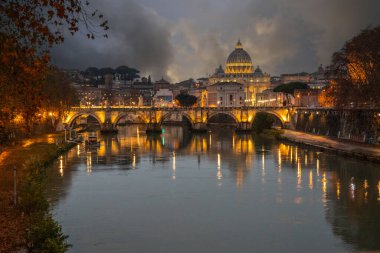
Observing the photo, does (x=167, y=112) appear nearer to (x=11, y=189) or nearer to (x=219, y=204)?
(x=219, y=204)

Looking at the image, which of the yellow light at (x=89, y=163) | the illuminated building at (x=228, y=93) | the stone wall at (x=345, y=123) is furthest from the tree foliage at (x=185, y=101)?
the yellow light at (x=89, y=163)

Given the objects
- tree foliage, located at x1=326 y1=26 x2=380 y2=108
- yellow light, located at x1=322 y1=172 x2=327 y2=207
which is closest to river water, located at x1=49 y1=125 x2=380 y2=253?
yellow light, located at x1=322 y1=172 x2=327 y2=207

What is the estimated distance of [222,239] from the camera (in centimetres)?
2189

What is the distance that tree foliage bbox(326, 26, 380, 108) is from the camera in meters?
50.5

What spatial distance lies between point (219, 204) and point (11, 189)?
9373 mm

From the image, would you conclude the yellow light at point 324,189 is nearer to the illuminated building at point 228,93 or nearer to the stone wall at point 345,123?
the stone wall at point 345,123

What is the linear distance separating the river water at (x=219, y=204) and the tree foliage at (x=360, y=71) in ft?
21.3

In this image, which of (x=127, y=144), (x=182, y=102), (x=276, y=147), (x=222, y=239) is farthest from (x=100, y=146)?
(x=182, y=102)

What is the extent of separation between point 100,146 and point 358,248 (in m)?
46.3

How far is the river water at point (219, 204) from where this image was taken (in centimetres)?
2144

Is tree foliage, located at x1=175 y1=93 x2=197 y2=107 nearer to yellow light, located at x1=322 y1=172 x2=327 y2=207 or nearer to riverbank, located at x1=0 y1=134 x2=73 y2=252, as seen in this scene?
riverbank, located at x1=0 y1=134 x2=73 y2=252

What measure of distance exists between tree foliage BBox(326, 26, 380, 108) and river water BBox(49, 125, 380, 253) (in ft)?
21.3

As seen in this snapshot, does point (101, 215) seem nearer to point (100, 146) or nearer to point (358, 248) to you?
point (358, 248)

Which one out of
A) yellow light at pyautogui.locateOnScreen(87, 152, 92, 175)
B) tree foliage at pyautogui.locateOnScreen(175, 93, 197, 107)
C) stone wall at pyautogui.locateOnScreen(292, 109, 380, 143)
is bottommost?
yellow light at pyautogui.locateOnScreen(87, 152, 92, 175)
